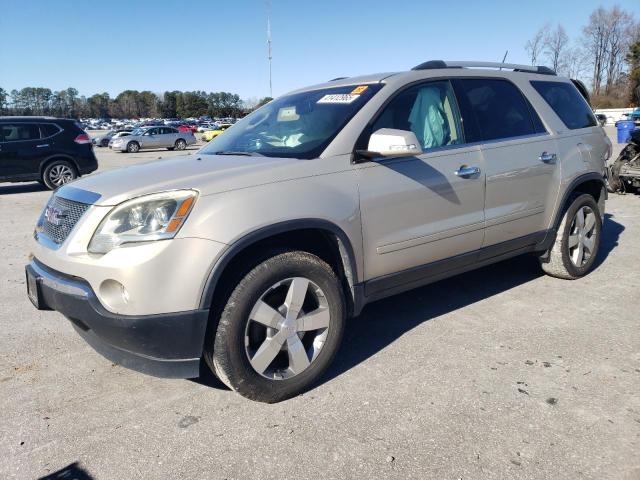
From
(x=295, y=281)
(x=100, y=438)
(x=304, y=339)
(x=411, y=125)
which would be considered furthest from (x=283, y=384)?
(x=411, y=125)

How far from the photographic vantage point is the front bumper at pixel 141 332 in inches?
98.1

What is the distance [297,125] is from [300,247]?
99cm

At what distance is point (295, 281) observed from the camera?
2.80 meters

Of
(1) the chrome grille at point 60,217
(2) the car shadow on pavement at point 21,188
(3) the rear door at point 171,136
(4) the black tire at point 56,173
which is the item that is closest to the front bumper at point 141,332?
(1) the chrome grille at point 60,217

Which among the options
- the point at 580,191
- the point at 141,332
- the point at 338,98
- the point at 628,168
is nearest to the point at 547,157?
the point at 580,191

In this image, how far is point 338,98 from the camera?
11.5ft

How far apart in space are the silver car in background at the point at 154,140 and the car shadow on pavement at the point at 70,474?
30477mm

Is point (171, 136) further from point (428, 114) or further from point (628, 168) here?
point (428, 114)

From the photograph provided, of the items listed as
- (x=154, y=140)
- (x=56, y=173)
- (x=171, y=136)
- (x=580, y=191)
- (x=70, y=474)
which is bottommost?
(x=70, y=474)

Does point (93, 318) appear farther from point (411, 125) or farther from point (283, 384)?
point (411, 125)

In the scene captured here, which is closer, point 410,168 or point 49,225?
point 49,225

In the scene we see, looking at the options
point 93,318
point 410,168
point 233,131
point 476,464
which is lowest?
point 476,464

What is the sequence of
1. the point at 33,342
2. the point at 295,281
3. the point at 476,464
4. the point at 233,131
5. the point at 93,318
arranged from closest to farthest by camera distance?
the point at 476,464 < the point at 93,318 < the point at 295,281 < the point at 33,342 < the point at 233,131

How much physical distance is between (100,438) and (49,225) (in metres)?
1.24
